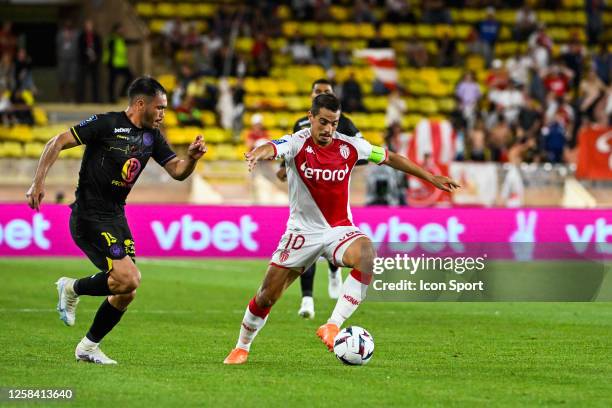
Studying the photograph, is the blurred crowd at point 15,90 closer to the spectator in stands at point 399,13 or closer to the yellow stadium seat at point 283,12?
the yellow stadium seat at point 283,12

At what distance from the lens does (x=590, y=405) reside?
837cm

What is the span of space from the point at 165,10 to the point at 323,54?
4.09 m

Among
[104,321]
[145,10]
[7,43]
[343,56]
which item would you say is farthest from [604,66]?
[104,321]

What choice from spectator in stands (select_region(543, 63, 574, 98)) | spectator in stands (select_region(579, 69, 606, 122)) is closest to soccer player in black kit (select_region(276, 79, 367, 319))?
spectator in stands (select_region(579, 69, 606, 122))

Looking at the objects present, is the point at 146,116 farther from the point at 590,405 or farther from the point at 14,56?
the point at 14,56

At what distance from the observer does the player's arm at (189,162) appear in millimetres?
9781

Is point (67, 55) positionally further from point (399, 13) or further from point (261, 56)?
point (399, 13)

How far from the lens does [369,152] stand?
34.8 feet

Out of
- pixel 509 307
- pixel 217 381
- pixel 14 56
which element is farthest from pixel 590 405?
pixel 14 56

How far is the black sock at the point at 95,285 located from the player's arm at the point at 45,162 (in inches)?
29.0

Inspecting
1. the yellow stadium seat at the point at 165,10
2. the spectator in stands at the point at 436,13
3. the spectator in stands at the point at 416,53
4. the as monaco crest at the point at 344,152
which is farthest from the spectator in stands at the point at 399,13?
the as monaco crest at the point at 344,152

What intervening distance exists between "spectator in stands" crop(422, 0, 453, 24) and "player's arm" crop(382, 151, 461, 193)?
24.4m

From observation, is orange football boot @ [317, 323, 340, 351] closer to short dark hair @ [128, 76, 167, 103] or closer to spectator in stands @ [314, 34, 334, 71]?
short dark hair @ [128, 76, 167, 103]

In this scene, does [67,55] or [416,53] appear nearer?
[67,55]
